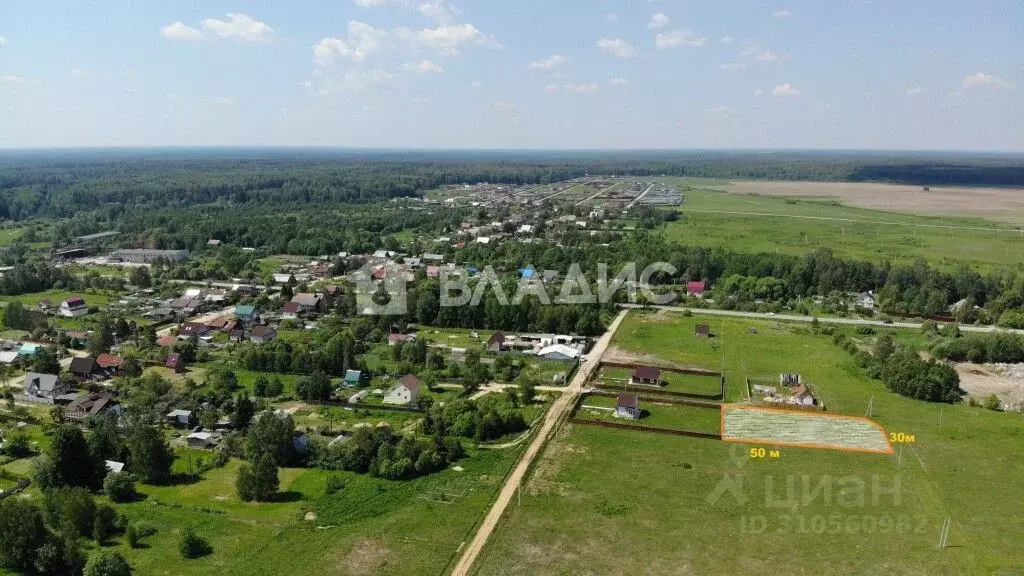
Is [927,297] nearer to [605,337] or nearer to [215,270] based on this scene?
[605,337]

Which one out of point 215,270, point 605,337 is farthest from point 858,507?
point 215,270

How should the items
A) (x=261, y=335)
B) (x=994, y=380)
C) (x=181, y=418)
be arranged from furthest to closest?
(x=261, y=335) < (x=994, y=380) < (x=181, y=418)

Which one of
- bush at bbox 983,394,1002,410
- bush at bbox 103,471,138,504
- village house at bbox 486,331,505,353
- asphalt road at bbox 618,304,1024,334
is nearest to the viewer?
bush at bbox 103,471,138,504

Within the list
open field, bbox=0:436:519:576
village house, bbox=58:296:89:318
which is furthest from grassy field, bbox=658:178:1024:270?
village house, bbox=58:296:89:318

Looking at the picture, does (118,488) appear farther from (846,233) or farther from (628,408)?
(846,233)

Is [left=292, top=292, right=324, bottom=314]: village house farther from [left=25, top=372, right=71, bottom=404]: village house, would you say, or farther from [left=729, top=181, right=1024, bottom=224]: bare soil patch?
[left=729, top=181, right=1024, bottom=224]: bare soil patch

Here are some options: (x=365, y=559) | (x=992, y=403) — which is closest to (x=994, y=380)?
(x=992, y=403)
